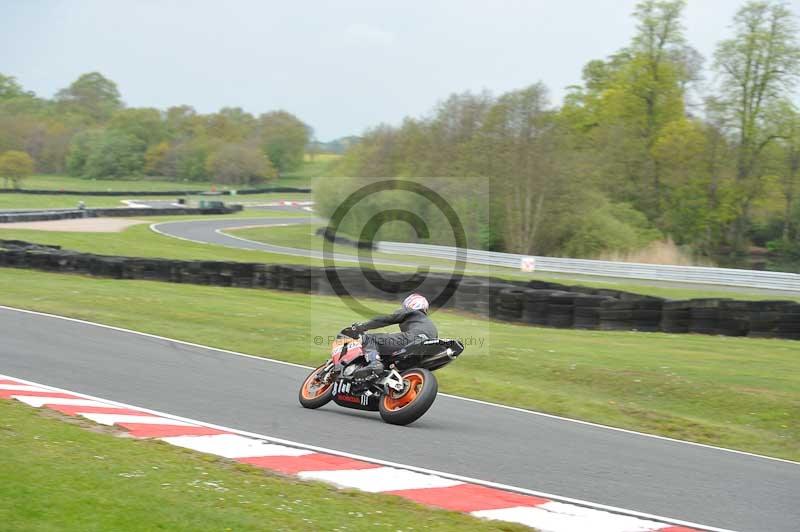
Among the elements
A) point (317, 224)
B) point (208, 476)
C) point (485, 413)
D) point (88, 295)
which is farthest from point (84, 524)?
point (317, 224)

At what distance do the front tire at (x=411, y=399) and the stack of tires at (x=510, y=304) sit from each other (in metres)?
9.39

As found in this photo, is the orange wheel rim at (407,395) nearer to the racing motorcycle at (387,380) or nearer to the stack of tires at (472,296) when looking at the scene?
the racing motorcycle at (387,380)

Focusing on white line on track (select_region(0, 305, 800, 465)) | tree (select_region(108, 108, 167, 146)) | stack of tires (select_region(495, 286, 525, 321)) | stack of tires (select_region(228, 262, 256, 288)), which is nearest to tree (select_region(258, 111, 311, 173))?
tree (select_region(108, 108, 167, 146))

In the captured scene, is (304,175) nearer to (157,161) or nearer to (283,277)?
(157,161)

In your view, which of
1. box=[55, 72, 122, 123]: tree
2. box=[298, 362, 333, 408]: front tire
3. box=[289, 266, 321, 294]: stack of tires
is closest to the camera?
box=[298, 362, 333, 408]: front tire

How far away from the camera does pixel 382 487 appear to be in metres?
6.87

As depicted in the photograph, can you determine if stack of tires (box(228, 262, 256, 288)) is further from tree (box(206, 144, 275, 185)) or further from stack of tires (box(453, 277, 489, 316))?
tree (box(206, 144, 275, 185))

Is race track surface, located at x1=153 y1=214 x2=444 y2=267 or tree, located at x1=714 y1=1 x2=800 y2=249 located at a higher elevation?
tree, located at x1=714 y1=1 x2=800 y2=249

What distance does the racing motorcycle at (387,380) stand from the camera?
357 inches

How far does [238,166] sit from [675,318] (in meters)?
105

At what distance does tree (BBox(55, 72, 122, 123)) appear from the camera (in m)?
174

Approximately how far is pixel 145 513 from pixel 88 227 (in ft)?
146

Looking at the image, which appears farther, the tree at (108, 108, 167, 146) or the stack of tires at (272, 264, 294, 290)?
the tree at (108, 108, 167, 146)

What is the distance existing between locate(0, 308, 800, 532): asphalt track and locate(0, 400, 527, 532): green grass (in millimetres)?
1491
